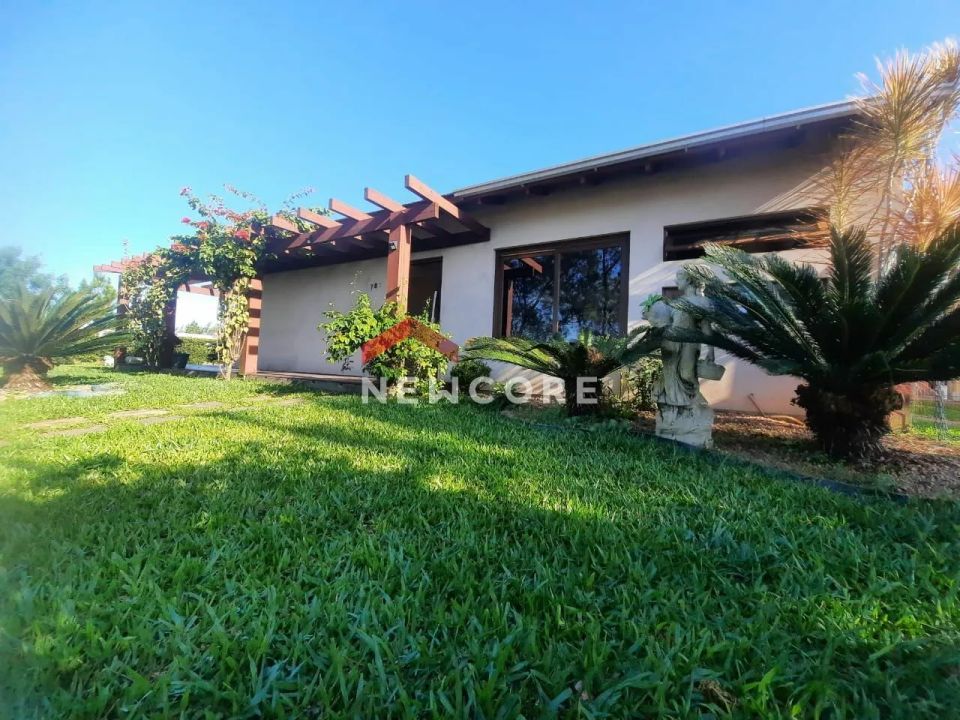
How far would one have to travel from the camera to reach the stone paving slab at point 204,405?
5.10 metres

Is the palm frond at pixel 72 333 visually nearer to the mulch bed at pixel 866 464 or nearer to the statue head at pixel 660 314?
the statue head at pixel 660 314

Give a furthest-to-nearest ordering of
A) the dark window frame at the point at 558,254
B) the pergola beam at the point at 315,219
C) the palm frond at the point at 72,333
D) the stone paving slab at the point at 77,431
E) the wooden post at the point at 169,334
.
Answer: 1. the wooden post at the point at 169,334
2. the pergola beam at the point at 315,219
3. the dark window frame at the point at 558,254
4. the palm frond at the point at 72,333
5. the stone paving slab at the point at 77,431

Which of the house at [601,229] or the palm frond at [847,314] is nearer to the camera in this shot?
the palm frond at [847,314]

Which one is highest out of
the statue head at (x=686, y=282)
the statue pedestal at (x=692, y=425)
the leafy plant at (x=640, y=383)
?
the statue head at (x=686, y=282)

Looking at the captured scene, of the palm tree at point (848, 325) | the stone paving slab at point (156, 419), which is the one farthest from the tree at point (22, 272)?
the palm tree at point (848, 325)

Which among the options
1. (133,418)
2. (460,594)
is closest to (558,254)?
(133,418)

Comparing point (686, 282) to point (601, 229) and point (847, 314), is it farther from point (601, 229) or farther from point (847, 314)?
point (601, 229)

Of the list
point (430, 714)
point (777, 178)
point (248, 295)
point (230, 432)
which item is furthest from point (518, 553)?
point (248, 295)

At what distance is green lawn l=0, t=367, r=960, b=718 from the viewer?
39.8 inches

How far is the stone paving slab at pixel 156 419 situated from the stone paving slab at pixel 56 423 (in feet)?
1.66

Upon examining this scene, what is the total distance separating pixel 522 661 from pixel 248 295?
9518 millimetres

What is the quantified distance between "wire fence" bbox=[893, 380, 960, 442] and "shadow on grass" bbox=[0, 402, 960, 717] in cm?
249

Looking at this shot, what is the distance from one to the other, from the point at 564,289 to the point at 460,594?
611cm

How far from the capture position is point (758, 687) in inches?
40.7
